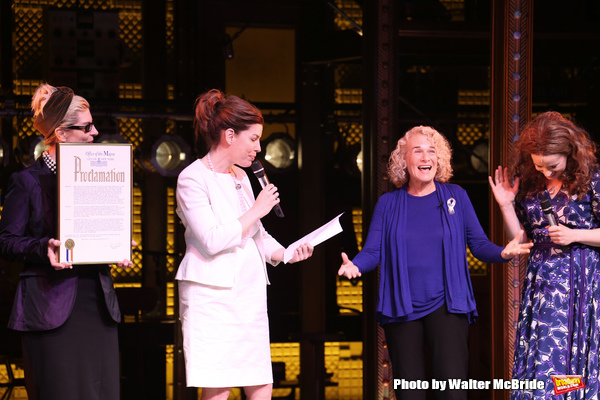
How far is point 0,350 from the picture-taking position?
20.8 feet

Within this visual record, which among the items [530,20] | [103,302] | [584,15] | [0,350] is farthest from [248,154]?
[584,15]

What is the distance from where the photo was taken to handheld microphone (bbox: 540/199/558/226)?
10.6ft

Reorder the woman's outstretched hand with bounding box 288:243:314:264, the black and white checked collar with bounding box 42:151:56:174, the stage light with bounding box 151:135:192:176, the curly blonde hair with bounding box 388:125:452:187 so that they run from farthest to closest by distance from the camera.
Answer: the stage light with bounding box 151:135:192:176 → the curly blonde hair with bounding box 388:125:452:187 → the woman's outstretched hand with bounding box 288:243:314:264 → the black and white checked collar with bounding box 42:151:56:174

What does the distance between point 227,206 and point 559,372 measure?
1.49 m

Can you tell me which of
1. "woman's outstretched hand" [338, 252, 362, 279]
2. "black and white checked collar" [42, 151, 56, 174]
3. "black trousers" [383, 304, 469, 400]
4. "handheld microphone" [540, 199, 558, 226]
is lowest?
"black trousers" [383, 304, 469, 400]

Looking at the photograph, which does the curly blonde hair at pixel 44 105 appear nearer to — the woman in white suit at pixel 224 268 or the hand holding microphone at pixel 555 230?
the woman in white suit at pixel 224 268

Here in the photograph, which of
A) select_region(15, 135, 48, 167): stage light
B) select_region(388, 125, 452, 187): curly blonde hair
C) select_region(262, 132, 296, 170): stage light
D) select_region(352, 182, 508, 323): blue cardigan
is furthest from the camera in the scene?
select_region(262, 132, 296, 170): stage light

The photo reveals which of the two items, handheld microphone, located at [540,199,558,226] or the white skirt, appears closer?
the white skirt

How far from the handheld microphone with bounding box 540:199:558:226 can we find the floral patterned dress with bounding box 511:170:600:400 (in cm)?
7

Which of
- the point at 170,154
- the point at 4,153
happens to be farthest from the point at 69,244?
the point at 4,153

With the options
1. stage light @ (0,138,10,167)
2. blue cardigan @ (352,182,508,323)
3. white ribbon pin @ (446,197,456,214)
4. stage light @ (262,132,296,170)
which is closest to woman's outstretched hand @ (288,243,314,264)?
blue cardigan @ (352,182,508,323)

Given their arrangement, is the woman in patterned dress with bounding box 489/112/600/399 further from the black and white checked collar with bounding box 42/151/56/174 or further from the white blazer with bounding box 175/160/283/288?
the black and white checked collar with bounding box 42/151/56/174

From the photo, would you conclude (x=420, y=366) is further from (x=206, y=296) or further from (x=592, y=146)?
(x=592, y=146)

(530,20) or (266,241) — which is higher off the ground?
(530,20)
